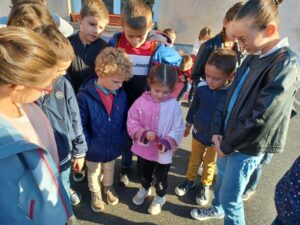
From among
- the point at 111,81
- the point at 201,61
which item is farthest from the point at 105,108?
the point at 201,61

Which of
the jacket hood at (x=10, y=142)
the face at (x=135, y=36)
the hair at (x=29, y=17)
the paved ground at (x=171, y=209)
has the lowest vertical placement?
the paved ground at (x=171, y=209)

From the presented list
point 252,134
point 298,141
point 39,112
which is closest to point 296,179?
point 252,134

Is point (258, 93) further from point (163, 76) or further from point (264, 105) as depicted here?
point (163, 76)

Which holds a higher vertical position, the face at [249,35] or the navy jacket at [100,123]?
the face at [249,35]

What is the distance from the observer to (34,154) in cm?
119

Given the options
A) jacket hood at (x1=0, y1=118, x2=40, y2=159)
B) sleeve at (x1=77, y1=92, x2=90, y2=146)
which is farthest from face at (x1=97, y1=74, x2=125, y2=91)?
jacket hood at (x1=0, y1=118, x2=40, y2=159)

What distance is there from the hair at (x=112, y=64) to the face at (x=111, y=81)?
→ 1.0 inches

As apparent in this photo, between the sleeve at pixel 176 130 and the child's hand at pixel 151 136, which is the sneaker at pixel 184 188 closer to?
the sleeve at pixel 176 130

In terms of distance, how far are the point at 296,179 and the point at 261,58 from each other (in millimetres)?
747

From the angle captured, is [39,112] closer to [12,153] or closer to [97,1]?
[12,153]

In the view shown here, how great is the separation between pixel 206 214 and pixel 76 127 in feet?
4.88

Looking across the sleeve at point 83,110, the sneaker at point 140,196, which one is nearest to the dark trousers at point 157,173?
the sneaker at point 140,196

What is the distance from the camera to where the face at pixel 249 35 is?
158cm

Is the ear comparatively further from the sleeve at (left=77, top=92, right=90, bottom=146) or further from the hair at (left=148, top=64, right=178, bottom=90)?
the sleeve at (left=77, top=92, right=90, bottom=146)
